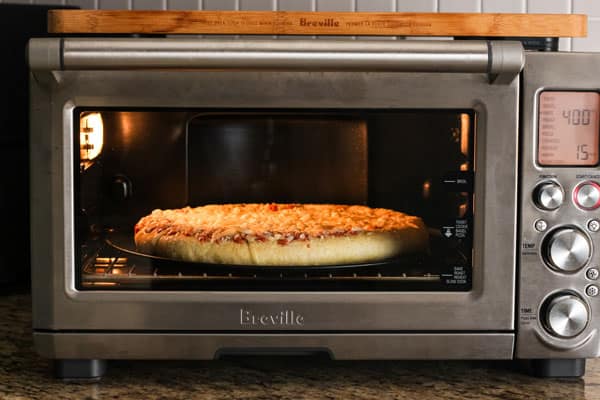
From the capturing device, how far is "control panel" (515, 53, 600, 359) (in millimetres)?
981

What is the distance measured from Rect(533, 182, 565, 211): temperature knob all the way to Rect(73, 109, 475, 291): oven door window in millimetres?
78

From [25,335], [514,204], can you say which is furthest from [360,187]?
[25,335]

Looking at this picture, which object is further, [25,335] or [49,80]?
[25,335]

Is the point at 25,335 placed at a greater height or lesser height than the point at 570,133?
lesser

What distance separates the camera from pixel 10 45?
1.48 meters

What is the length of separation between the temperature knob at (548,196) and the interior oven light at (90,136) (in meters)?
0.53

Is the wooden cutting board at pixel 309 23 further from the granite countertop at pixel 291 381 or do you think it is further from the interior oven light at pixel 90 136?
the granite countertop at pixel 291 381

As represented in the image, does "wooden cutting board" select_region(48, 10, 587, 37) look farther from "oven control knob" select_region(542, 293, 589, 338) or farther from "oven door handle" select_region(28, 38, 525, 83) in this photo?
"oven control knob" select_region(542, 293, 589, 338)

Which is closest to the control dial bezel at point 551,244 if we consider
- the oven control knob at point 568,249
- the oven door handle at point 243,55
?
the oven control knob at point 568,249

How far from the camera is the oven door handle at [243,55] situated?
935 millimetres

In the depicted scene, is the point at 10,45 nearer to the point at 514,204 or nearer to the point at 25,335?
the point at 25,335

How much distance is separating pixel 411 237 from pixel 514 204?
13 centimetres

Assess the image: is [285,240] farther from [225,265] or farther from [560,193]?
[560,193]

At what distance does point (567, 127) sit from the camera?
0.99 metres
